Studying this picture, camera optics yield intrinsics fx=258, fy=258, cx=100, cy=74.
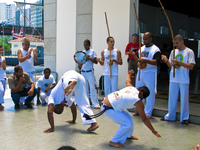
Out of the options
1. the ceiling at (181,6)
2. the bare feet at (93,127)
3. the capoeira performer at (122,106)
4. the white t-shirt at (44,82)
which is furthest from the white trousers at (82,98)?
the ceiling at (181,6)

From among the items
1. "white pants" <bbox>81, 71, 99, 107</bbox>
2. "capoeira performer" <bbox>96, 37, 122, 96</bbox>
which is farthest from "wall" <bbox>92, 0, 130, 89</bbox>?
"white pants" <bbox>81, 71, 99, 107</bbox>

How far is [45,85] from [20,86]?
0.85 meters

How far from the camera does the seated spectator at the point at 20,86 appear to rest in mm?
6004

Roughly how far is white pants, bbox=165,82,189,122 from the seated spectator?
318 cm

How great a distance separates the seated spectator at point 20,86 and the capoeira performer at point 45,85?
0.36m

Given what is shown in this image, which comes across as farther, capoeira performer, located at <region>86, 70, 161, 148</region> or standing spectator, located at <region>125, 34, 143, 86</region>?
standing spectator, located at <region>125, 34, 143, 86</region>

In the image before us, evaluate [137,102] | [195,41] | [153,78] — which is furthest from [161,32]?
[137,102]

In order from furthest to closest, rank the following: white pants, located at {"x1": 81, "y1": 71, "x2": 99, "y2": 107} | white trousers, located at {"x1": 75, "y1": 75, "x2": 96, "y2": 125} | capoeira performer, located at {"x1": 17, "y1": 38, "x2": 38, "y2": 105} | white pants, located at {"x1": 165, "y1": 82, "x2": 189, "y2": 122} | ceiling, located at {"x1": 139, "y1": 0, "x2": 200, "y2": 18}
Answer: ceiling, located at {"x1": 139, "y1": 0, "x2": 200, "y2": 18} → capoeira performer, located at {"x1": 17, "y1": 38, "x2": 38, "y2": 105} → white pants, located at {"x1": 81, "y1": 71, "x2": 99, "y2": 107} → white pants, located at {"x1": 165, "y1": 82, "x2": 189, "y2": 122} → white trousers, located at {"x1": 75, "y1": 75, "x2": 96, "y2": 125}

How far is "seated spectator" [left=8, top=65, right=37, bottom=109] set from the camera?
600 cm

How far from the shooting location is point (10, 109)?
6.13 meters

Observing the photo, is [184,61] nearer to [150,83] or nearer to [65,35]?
[150,83]

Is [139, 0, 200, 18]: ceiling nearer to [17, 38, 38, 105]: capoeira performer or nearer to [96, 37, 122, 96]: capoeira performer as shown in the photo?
[96, 37, 122, 96]: capoeira performer

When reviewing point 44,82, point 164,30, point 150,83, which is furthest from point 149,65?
point 164,30

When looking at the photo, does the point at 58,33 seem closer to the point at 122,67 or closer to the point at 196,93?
the point at 122,67
